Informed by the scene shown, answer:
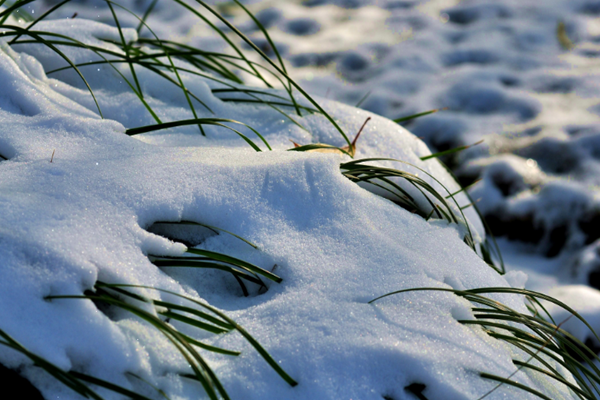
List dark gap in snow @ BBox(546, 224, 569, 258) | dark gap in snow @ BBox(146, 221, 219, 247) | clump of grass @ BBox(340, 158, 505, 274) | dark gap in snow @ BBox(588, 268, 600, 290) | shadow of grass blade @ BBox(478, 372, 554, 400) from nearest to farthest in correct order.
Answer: shadow of grass blade @ BBox(478, 372, 554, 400)
dark gap in snow @ BBox(146, 221, 219, 247)
clump of grass @ BBox(340, 158, 505, 274)
dark gap in snow @ BBox(588, 268, 600, 290)
dark gap in snow @ BBox(546, 224, 569, 258)

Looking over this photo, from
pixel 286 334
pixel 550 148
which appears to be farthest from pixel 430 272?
pixel 550 148

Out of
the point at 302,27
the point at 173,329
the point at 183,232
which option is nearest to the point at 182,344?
the point at 173,329

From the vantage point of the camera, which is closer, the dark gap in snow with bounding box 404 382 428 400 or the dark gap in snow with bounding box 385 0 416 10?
the dark gap in snow with bounding box 404 382 428 400

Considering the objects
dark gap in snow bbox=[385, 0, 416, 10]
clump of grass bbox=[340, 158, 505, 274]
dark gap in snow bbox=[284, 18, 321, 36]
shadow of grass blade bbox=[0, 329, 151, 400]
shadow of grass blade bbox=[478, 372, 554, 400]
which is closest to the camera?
shadow of grass blade bbox=[0, 329, 151, 400]

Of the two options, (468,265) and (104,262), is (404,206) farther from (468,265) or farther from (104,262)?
(104,262)

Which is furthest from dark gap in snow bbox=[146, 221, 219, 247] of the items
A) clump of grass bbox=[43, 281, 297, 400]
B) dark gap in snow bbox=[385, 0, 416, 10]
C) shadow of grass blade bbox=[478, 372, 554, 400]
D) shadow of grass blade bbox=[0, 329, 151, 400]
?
dark gap in snow bbox=[385, 0, 416, 10]

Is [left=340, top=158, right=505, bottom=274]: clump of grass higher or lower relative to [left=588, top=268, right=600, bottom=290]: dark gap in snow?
higher

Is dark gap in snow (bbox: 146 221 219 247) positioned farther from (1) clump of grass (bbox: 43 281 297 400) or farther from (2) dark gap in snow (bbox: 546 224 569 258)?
(2) dark gap in snow (bbox: 546 224 569 258)

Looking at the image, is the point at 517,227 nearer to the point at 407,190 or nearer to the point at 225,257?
the point at 407,190

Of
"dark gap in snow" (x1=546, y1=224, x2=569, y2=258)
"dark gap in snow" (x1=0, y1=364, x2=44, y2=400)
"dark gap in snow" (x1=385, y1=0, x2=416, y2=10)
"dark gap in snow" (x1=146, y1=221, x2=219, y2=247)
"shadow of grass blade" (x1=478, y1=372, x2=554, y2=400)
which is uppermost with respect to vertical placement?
"dark gap in snow" (x1=385, y1=0, x2=416, y2=10)
